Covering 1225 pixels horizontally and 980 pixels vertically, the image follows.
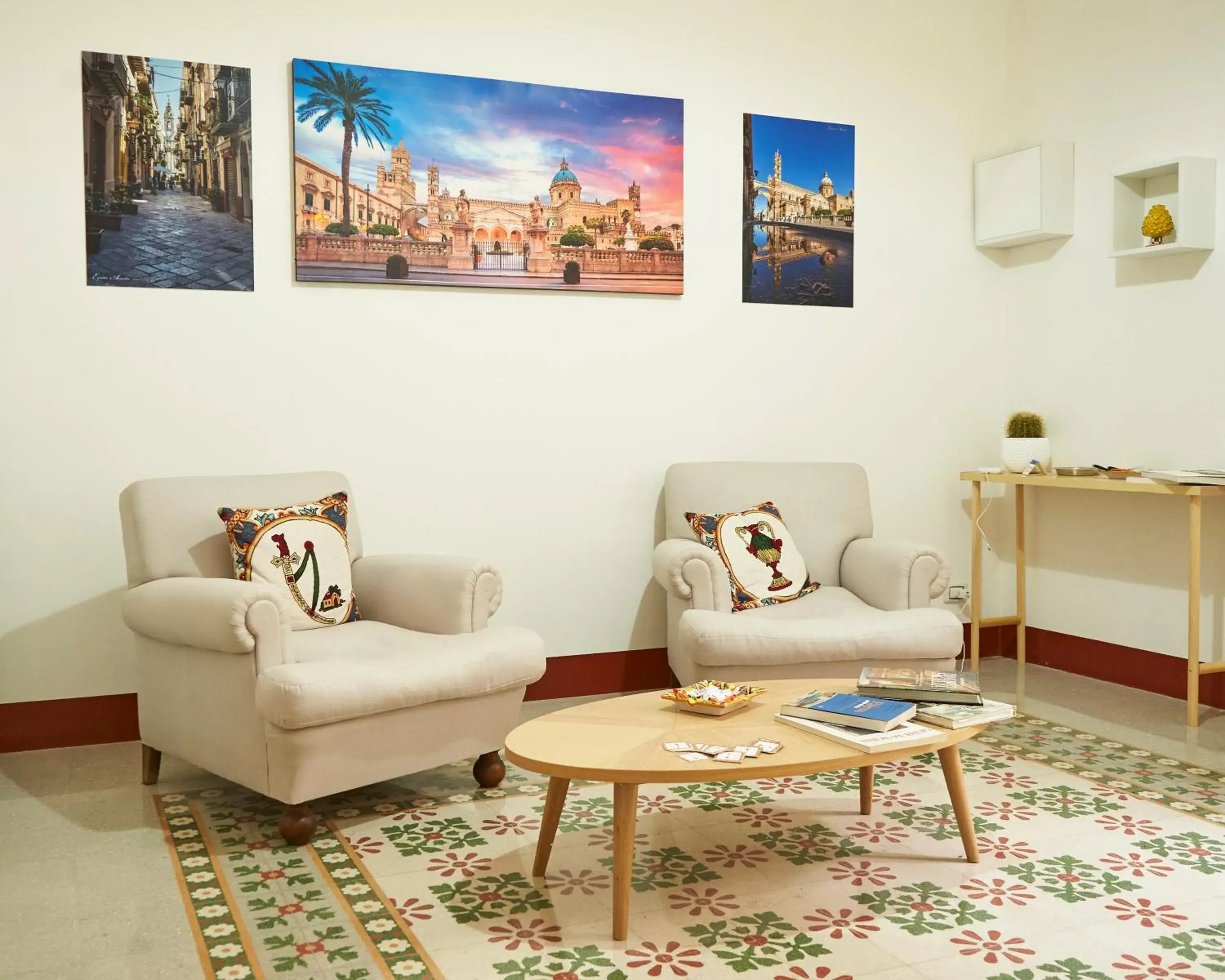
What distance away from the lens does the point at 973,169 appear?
16.4 feet

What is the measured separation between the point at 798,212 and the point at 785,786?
8.18ft

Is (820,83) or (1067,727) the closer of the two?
(1067,727)

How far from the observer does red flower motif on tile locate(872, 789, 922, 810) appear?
304cm

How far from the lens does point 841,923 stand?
2.31 meters

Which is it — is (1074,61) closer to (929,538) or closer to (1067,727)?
(929,538)

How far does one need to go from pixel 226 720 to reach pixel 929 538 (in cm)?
318

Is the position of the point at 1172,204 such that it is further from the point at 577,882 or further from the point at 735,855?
the point at 577,882

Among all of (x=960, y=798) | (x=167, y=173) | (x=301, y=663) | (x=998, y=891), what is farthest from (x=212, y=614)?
(x=998, y=891)

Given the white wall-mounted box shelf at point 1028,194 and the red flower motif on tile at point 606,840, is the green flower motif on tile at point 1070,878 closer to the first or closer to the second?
the red flower motif on tile at point 606,840

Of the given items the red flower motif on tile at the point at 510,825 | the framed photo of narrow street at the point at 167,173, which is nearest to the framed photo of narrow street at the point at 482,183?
the framed photo of narrow street at the point at 167,173

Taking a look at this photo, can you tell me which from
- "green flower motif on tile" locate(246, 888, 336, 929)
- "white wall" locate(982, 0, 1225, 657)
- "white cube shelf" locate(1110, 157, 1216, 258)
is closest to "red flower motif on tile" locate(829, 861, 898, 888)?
"green flower motif on tile" locate(246, 888, 336, 929)

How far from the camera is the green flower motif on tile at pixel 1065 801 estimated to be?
2.96 metres

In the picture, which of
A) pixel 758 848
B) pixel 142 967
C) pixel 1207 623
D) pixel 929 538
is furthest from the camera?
pixel 929 538

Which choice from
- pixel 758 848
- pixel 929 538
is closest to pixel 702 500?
pixel 929 538
